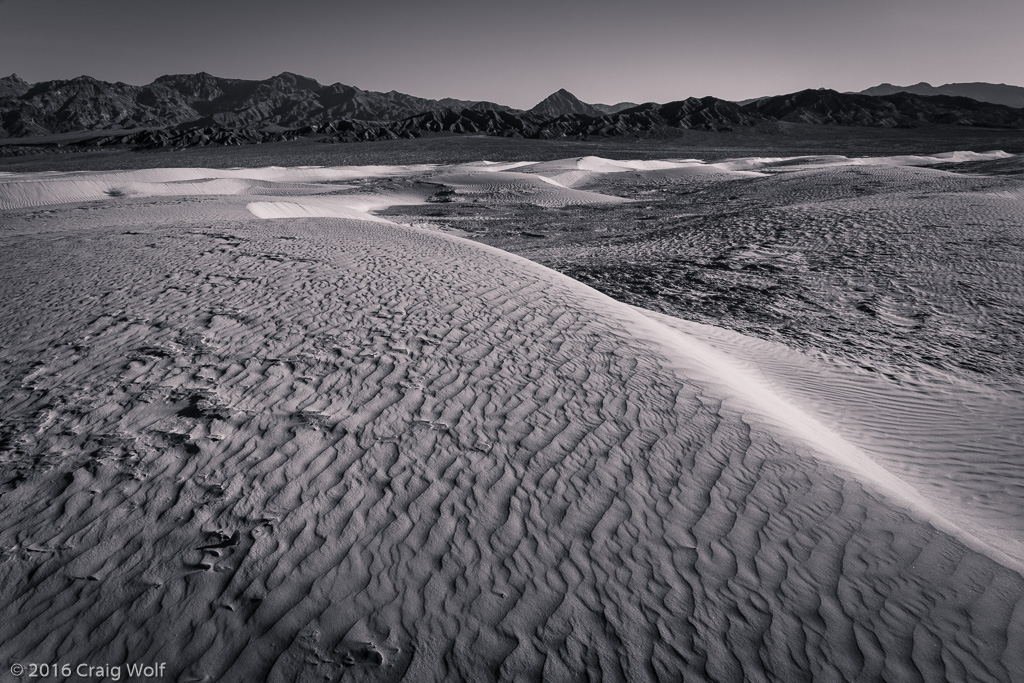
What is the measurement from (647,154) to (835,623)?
2533 inches

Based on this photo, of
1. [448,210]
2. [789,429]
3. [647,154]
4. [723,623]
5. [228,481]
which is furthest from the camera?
[647,154]

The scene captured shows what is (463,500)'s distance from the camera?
334 cm

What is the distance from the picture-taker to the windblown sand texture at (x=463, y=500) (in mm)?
2549

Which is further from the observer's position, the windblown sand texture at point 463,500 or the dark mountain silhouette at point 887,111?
the dark mountain silhouette at point 887,111

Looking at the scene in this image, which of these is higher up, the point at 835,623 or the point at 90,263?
the point at 90,263

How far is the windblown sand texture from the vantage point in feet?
8.36

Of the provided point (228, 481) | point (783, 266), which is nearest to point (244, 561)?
point (228, 481)

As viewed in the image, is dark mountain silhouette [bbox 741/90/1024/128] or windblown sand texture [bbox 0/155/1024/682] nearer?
windblown sand texture [bbox 0/155/1024/682]

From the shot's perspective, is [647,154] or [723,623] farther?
[647,154]

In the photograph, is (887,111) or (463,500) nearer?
(463,500)

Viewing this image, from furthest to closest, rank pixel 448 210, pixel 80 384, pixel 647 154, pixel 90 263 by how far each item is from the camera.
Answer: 1. pixel 647 154
2. pixel 448 210
3. pixel 90 263
4. pixel 80 384

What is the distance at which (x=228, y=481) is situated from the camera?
335 cm

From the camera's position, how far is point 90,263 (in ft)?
23.6

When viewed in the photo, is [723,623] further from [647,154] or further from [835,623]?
[647,154]
